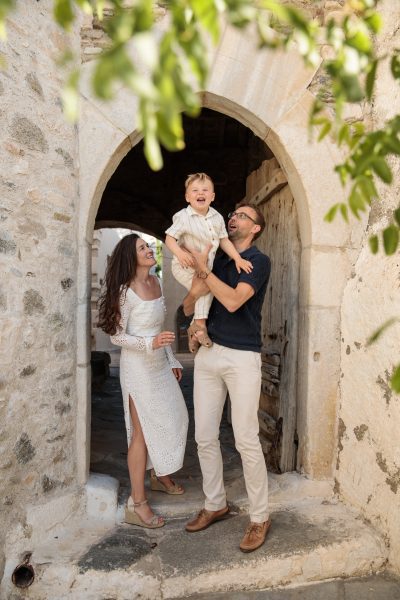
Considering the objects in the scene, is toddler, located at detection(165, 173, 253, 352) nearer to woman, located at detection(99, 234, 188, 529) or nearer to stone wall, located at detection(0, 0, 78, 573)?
woman, located at detection(99, 234, 188, 529)

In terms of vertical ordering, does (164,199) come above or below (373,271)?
above

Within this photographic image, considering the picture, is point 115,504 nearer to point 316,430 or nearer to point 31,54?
point 316,430

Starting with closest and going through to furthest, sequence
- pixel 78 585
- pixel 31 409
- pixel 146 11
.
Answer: pixel 146 11 < pixel 78 585 < pixel 31 409

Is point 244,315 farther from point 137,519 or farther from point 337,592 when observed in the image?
point 337,592

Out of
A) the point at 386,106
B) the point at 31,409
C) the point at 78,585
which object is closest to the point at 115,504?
the point at 78,585

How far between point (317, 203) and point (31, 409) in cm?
207

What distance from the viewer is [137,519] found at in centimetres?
312

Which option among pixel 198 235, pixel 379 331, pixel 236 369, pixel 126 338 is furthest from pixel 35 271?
pixel 379 331

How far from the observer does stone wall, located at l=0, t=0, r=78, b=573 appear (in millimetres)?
2711

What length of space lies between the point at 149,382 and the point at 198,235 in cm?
92

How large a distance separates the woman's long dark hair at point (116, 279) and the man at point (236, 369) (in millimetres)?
395

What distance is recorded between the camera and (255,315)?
115 inches

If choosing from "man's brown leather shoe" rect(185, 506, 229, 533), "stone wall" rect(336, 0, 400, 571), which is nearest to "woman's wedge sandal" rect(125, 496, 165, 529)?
"man's brown leather shoe" rect(185, 506, 229, 533)

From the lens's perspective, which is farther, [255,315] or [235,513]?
[235,513]
